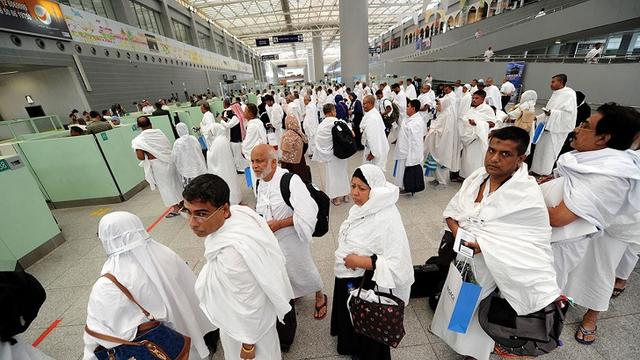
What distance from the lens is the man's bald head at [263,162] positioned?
6.75 feet

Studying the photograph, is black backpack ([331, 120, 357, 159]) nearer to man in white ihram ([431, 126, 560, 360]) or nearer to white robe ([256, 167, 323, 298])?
white robe ([256, 167, 323, 298])

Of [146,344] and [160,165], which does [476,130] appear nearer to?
[146,344]

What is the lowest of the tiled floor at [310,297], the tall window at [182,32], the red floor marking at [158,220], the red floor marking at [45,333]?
the red floor marking at [158,220]

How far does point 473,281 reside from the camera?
5.59 feet

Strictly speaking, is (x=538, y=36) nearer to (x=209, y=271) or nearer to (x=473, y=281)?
(x=473, y=281)

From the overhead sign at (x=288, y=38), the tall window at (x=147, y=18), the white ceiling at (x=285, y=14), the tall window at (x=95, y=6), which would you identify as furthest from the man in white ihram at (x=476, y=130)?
the overhead sign at (x=288, y=38)

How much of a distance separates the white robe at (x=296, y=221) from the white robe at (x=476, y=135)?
361 centimetres

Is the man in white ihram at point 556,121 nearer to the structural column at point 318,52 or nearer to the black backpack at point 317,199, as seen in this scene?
the black backpack at point 317,199

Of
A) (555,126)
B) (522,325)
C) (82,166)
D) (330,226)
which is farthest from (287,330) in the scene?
(82,166)

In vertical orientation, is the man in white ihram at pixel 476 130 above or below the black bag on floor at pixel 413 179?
above

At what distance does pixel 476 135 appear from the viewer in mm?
4328

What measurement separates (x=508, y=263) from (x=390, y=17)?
35985mm

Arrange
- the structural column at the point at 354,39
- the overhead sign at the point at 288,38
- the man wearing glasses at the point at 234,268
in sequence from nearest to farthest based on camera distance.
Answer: the man wearing glasses at the point at 234,268 → the structural column at the point at 354,39 → the overhead sign at the point at 288,38

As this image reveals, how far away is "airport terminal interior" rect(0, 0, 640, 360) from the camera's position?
1460 mm
